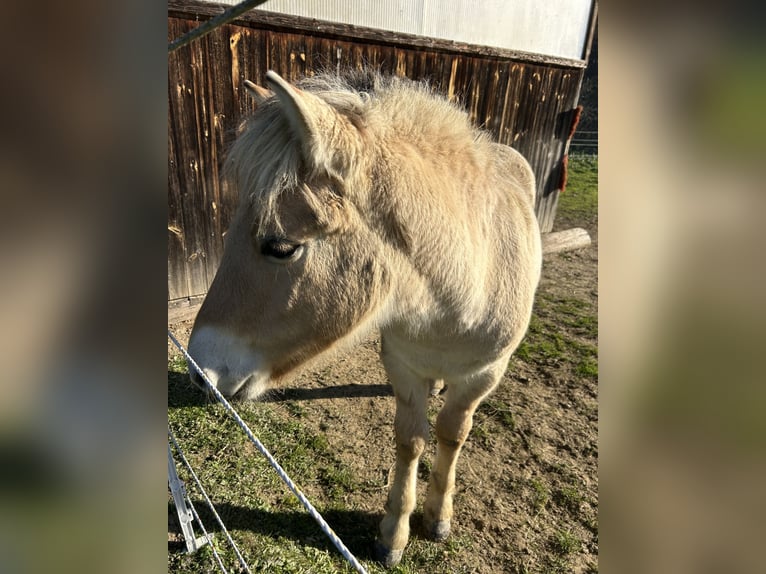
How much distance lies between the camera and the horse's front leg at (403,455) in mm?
2707

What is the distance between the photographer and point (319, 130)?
148 centimetres

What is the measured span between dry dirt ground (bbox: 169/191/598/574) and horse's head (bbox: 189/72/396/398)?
1.89 meters

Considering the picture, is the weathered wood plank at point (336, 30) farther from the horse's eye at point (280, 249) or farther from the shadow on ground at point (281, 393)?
the horse's eye at point (280, 249)

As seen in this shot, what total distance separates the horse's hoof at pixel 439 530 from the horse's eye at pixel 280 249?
2184mm

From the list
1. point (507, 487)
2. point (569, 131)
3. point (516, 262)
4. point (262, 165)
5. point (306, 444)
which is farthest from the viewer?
point (569, 131)

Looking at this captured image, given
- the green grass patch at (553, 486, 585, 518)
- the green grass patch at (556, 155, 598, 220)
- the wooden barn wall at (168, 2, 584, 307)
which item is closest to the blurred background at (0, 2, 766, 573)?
the green grass patch at (553, 486, 585, 518)

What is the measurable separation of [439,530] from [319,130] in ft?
8.51

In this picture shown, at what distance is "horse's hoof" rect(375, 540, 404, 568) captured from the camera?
2.69 metres

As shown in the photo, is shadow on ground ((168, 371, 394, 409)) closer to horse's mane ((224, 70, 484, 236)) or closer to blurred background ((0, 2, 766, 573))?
horse's mane ((224, 70, 484, 236))

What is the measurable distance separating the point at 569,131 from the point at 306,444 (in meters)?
7.04

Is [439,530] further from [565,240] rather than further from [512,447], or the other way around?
[565,240]
